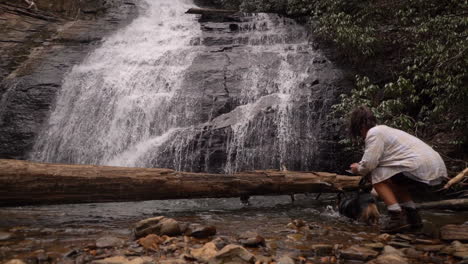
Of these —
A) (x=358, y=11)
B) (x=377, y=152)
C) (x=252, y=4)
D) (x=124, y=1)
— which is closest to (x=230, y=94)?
(x=358, y=11)

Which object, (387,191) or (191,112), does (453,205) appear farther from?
(191,112)

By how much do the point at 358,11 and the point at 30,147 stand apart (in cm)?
989

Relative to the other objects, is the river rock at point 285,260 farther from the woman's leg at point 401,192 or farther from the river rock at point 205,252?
the woman's leg at point 401,192

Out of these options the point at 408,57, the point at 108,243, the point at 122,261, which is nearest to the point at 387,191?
the point at 122,261

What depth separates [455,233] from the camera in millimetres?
3898

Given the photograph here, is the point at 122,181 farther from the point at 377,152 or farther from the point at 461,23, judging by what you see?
the point at 461,23

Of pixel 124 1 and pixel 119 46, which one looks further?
pixel 124 1

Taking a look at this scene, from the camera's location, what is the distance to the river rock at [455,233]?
380 centimetres

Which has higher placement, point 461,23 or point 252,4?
point 252,4

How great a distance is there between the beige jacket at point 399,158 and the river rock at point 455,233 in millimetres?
497

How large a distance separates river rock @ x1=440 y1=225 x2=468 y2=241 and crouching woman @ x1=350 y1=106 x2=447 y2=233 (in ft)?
1.04

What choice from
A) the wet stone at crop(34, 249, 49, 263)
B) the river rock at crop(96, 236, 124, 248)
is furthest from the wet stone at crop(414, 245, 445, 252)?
the wet stone at crop(34, 249, 49, 263)

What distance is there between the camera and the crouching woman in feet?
13.4

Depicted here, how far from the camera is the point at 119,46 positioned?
13703 mm
